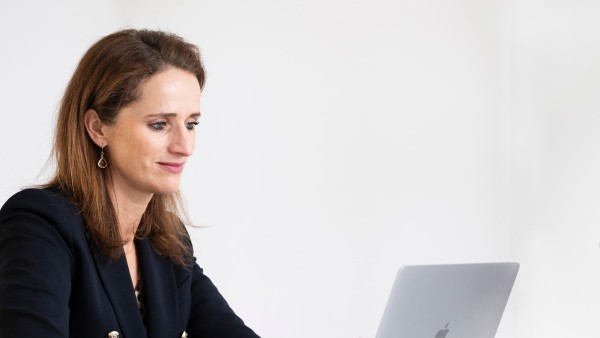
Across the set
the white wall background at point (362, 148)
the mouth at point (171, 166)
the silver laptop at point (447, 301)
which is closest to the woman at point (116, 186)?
the mouth at point (171, 166)

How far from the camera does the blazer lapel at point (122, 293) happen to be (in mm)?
1888

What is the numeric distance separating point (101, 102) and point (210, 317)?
602 millimetres

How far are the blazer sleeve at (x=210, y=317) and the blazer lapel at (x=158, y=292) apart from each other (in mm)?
100

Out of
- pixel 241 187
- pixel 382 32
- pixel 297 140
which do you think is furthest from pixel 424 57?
pixel 241 187

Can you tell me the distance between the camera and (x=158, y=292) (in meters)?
2.04

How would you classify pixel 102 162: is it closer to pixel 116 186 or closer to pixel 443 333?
pixel 116 186

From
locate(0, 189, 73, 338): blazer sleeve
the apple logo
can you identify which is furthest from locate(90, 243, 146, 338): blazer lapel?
the apple logo

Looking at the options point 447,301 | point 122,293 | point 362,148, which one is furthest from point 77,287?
point 362,148

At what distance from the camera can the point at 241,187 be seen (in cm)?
432

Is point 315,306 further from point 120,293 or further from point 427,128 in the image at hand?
point 120,293

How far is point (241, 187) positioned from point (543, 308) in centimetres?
153

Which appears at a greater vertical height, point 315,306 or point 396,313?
point 396,313

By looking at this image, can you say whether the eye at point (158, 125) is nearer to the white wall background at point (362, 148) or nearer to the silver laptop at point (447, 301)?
the silver laptop at point (447, 301)

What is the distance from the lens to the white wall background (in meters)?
4.02
